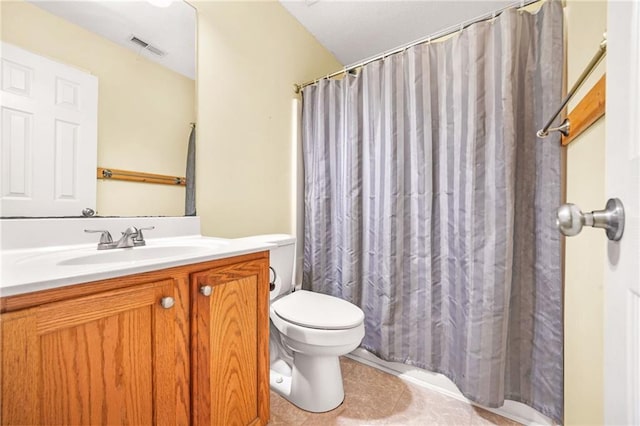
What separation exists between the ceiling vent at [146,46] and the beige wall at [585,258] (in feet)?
5.03

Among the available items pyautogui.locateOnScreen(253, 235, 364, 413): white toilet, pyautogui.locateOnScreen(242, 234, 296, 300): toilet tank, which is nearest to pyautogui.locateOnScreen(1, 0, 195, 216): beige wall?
pyautogui.locateOnScreen(242, 234, 296, 300): toilet tank

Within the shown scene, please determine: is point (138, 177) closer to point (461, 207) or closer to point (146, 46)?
point (146, 46)

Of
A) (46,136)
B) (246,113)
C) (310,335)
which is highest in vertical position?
(246,113)

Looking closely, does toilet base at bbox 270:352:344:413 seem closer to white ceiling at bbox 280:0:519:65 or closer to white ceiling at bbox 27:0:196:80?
white ceiling at bbox 27:0:196:80

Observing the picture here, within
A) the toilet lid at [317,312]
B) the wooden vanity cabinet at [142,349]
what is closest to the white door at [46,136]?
the wooden vanity cabinet at [142,349]

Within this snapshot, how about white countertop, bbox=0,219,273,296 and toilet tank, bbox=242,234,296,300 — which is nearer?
white countertop, bbox=0,219,273,296

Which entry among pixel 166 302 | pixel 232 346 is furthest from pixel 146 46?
pixel 232 346

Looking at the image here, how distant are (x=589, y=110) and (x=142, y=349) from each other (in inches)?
50.2

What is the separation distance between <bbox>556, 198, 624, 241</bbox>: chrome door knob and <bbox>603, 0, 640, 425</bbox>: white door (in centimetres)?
1

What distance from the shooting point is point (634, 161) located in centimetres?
29

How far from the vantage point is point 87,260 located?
82 cm

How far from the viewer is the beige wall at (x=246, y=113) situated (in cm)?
132

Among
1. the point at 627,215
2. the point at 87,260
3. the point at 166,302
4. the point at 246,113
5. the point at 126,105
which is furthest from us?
the point at 246,113

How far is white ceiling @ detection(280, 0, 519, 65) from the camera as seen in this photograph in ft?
5.37
